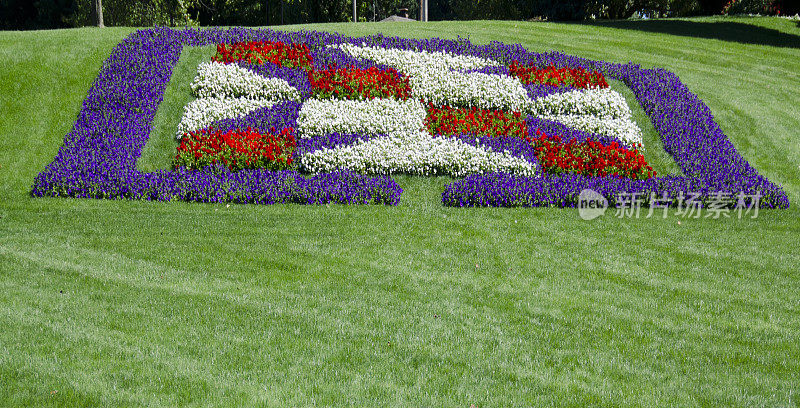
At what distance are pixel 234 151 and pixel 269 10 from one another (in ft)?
92.8

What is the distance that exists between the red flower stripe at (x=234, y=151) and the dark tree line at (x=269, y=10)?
18.2 metres

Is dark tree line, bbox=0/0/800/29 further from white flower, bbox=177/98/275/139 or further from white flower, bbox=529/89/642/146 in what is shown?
white flower, bbox=529/89/642/146

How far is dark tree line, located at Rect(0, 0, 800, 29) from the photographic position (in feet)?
99.1

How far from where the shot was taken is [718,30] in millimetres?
22906

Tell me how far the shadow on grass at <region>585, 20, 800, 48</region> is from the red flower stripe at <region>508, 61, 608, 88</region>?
8131mm

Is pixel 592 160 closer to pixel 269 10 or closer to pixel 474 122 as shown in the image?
pixel 474 122

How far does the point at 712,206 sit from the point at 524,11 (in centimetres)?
2730

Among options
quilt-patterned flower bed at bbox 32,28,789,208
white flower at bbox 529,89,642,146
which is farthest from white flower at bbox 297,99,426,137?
white flower at bbox 529,89,642,146

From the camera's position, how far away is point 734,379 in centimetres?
534

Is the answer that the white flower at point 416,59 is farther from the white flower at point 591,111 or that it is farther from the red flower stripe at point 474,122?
the white flower at point 591,111

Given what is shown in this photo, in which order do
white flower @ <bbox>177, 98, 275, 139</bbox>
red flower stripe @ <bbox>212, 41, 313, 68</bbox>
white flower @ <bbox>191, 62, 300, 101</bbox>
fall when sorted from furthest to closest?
red flower stripe @ <bbox>212, 41, 313, 68</bbox>, white flower @ <bbox>191, 62, 300, 101</bbox>, white flower @ <bbox>177, 98, 275, 139</bbox>

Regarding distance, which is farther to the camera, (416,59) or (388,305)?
(416,59)

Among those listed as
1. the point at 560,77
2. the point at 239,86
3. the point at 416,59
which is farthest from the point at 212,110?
the point at 560,77

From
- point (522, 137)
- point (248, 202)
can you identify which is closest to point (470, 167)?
point (522, 137)
